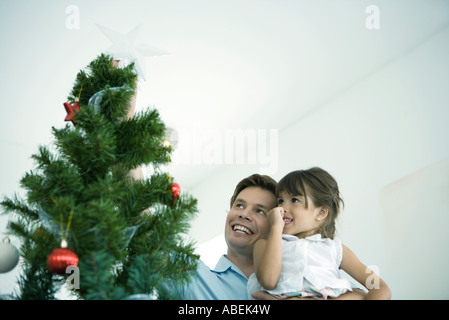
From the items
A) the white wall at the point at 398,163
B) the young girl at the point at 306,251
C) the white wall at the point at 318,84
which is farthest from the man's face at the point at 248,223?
the white wall at the point at 398,163

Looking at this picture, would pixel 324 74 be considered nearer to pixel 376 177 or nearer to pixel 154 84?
pixel 376 177

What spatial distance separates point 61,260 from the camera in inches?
22.4

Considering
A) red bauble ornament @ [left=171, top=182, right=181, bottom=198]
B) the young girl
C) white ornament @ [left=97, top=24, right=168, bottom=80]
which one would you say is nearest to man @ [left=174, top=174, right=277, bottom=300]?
the young girl

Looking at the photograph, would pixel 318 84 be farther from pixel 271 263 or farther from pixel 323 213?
pixel 271 263

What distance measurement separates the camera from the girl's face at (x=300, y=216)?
1138mm

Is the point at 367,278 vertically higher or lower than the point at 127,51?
lower

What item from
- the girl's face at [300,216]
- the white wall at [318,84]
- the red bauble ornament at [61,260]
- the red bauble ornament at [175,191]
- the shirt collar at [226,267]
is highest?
the white wall at [318,84]

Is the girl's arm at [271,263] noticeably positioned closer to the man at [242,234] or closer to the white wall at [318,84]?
the man at [242,234]

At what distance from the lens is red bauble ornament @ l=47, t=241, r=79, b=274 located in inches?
22.5

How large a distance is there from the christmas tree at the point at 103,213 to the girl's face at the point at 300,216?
18.6 inches

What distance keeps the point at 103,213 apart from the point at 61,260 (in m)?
0.09

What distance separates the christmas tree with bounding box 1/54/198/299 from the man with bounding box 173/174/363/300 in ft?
1.34

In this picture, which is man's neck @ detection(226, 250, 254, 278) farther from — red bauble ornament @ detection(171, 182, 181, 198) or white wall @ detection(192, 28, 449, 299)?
white wall @ detection(192, 28, 449, 299)

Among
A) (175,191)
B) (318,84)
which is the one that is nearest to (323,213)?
(175,191)
